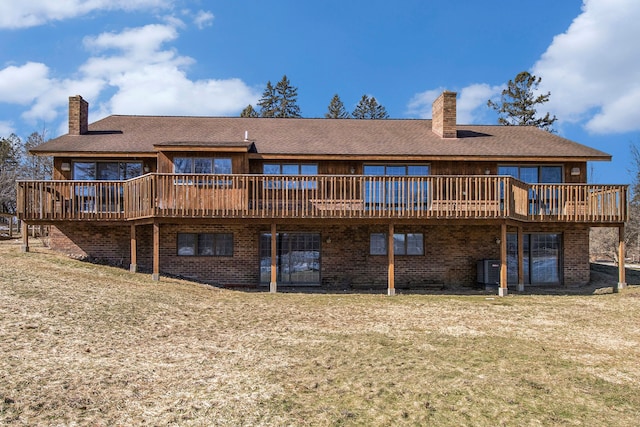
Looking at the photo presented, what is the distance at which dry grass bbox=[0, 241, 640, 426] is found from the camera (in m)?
5.19

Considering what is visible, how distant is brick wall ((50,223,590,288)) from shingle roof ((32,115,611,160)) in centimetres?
265

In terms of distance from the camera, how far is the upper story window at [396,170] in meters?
16.8

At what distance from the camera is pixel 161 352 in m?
7.29

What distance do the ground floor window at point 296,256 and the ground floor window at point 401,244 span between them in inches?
79.0

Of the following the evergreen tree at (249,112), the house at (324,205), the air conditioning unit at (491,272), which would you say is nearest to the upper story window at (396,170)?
the house at (324,205)

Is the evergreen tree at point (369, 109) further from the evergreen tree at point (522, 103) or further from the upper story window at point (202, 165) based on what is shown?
the upper story window at point (202, 165)

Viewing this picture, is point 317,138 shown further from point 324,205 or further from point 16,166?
point 16,166

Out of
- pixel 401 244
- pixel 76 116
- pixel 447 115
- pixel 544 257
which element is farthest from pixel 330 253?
pixel 76 116

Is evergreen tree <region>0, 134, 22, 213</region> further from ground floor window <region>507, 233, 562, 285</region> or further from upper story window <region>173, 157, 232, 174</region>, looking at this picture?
ground floor window <region>507, 233, 562, 285</region>

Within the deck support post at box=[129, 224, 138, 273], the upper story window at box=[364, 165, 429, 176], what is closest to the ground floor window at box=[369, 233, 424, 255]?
the upper story window at box=[364, 165, 429, 176]

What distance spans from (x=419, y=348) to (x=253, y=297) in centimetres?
663

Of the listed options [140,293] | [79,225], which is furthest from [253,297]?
[79,225]

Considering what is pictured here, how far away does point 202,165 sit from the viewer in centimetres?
1552

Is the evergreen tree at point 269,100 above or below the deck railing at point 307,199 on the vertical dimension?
above
